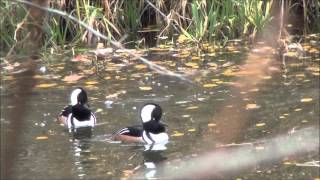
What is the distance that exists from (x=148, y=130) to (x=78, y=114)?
35.7 inches

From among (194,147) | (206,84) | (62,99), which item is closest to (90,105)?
(62,99)

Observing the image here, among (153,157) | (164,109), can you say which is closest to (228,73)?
(164,109)

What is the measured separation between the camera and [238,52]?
10.8 m

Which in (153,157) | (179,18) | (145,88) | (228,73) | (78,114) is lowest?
(153,157)

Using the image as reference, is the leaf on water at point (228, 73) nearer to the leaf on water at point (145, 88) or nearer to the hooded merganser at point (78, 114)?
the leaf on water at point (145, 88)

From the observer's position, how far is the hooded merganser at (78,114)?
841 centimetres

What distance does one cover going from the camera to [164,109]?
869 centimetres

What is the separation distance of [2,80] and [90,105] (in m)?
1.45

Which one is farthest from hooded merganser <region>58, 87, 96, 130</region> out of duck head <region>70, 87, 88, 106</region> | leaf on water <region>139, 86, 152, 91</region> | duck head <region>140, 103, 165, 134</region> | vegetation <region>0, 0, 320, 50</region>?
vegetation <region>0, 0, 320, 50</region>

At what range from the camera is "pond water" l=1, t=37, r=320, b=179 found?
6.57 meters

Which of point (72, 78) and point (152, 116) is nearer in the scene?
point (152, 116)

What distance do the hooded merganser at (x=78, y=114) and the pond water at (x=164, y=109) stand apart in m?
0.14

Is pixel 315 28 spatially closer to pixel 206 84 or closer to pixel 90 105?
pixel 206 84

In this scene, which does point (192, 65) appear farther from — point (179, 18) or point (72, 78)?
point (72, 78)
